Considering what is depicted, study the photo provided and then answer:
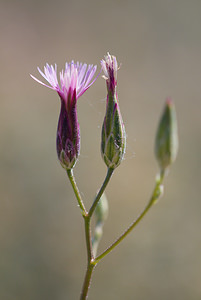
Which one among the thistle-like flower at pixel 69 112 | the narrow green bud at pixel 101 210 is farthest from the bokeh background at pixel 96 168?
the thistle-like flower at pixel 69 112

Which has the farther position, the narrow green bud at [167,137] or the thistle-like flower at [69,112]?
the thistle-like flower at [69,112]

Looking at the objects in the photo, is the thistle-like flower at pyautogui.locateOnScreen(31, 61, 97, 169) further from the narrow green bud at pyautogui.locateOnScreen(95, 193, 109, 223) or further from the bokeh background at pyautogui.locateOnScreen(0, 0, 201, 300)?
the bokeh background at pyautogui.locateOnScreen(0, 0, 201, 300)

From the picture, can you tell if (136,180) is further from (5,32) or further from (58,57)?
(5,32)

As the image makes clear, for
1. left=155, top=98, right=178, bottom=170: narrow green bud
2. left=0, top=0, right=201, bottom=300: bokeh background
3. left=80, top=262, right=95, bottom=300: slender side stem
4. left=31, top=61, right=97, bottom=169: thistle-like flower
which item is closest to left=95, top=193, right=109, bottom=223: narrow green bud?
left=31, top=61, right=97, bottom=169: thistle-like flower

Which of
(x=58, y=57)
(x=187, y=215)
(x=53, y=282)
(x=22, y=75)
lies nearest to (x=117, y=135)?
(x=53, y=282)

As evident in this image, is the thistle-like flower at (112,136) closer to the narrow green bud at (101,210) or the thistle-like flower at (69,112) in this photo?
the thistle-like flower at (69,112)
